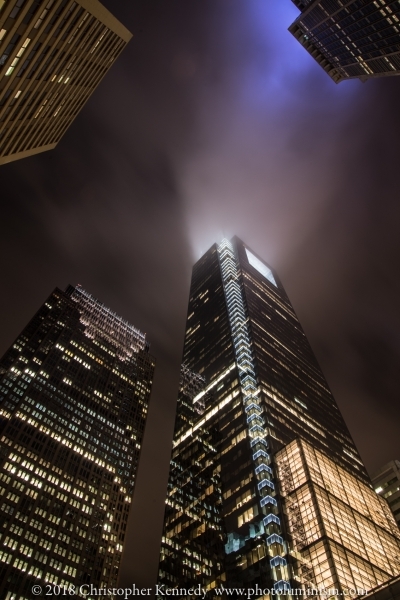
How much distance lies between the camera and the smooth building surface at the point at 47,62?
146 feet

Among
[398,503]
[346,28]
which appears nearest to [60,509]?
[398,503]

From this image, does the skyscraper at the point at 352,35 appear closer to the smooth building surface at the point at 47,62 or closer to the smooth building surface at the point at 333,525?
the smooth building surface at the point at 47,62

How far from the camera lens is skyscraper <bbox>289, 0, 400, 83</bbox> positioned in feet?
362

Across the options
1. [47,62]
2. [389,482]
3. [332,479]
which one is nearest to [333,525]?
[332,479]

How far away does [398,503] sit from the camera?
117 m

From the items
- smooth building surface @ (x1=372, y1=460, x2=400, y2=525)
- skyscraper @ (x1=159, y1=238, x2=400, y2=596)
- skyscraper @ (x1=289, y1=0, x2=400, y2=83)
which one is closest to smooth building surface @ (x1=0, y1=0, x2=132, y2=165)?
skyscraper @ (x1=159, y1=238, x2=400, y2=596)

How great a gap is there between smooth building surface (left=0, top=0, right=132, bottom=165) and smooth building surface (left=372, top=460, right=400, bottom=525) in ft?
427

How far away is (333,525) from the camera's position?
219 ft

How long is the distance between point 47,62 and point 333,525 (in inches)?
3257

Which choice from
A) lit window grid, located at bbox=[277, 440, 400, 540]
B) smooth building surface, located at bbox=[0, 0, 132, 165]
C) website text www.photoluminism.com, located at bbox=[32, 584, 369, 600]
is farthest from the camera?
lit window grid, located at bbox=[277, 440, 400, 540]

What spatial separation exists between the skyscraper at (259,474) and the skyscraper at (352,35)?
269ft

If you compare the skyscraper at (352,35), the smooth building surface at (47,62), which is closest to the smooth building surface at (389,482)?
the skyscraper at (352,35)

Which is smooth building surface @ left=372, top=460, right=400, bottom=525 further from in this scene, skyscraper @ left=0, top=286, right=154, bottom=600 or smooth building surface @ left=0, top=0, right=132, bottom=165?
smooth building surface @ left=0, top=0, right=132, bottom=165

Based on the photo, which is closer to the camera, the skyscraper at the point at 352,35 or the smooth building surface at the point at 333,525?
the smooth building surface at the point at 333,525
